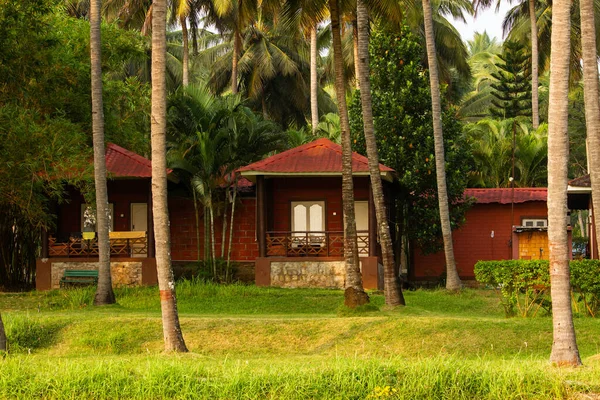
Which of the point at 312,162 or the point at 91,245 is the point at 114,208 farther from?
the point at 312,162

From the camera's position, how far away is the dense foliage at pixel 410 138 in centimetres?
3128

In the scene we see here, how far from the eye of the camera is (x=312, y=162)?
28.9 metres

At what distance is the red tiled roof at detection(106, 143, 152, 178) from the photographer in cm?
2853

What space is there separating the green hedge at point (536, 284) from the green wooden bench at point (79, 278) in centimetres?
1161

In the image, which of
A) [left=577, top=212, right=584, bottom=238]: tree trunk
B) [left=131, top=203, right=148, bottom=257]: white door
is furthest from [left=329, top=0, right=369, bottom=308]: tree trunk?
[left=577, top=212, right=584, bottom=238]: tree trunk

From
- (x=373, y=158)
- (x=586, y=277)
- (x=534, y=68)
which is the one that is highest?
(x=534, y=68)

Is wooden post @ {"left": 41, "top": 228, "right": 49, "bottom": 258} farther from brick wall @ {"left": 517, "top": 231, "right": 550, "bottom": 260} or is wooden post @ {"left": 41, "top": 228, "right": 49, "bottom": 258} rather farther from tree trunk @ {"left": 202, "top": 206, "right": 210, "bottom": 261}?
brick wall @ {"left": 517, "top": 231, "right": 550, "bottom": 260}

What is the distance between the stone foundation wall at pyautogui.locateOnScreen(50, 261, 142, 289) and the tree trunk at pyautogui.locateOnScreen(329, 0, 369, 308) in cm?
820

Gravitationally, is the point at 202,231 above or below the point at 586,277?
above

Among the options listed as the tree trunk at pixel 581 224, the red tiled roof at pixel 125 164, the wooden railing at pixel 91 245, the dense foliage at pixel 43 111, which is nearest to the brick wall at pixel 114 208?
the dense foliage at pixel 43 111

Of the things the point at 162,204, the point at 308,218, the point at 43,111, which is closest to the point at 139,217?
the point at 308,218

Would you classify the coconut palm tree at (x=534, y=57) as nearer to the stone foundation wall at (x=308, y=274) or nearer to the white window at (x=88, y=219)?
the stone foundation wall at (x=308, y=274)

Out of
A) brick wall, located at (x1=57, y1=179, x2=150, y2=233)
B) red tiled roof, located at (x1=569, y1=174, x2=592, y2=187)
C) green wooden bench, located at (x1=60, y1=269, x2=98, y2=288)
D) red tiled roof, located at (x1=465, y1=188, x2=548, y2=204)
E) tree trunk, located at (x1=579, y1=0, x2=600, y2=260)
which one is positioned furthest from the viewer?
red tiled roof, located at (x1=465, y1=188, x2=548, y2=204)

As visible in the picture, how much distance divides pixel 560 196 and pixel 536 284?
6.75 m
